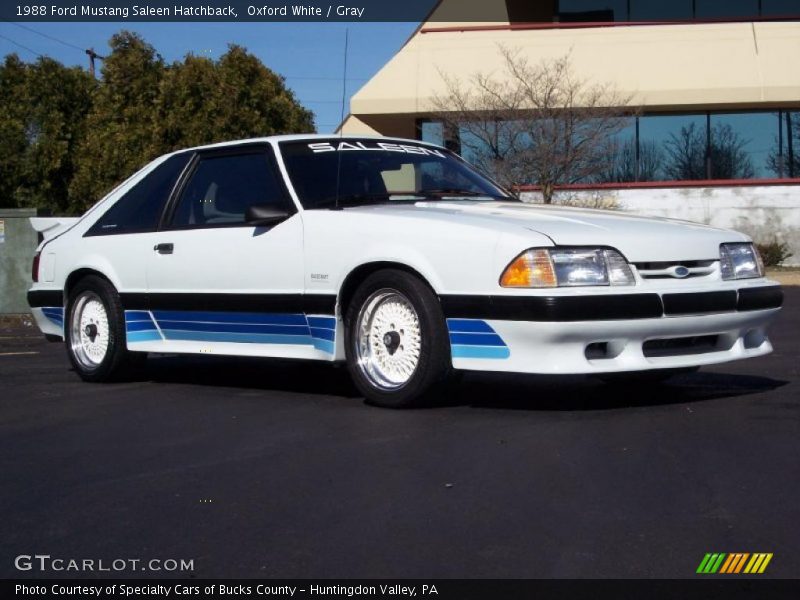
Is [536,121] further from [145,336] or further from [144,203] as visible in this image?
[145,336]

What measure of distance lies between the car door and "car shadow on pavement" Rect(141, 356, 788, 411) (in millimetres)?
440

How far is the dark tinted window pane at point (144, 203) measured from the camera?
7.68m

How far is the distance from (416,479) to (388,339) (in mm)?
1726

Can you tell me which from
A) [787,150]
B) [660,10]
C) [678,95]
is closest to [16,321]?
[678,95]

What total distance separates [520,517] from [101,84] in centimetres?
2133

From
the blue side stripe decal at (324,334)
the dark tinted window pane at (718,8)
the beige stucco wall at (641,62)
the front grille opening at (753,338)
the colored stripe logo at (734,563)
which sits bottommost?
the colored stripe logo at (734,563)

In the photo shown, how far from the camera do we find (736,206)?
2281cm

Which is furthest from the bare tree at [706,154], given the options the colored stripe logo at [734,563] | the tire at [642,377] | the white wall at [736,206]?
the colored stripe logo at [734,563]

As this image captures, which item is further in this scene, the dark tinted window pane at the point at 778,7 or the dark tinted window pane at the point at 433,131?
the dark tinted window pane at the point at 778,7

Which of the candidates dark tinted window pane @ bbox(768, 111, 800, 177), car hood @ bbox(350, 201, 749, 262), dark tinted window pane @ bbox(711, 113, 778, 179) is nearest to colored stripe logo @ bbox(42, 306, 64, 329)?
car hood @ bbox(350, 201, 749, 262)

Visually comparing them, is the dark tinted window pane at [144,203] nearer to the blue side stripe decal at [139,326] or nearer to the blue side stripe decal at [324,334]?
the blue side stripe decal at [139,326]

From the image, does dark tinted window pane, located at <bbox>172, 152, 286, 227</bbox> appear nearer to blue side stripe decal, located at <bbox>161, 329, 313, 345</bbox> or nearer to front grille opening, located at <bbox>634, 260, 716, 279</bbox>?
blue side stripe decal, located at <bbox>161, 329, 313, 345</bbox>

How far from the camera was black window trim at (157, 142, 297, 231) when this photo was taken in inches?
271

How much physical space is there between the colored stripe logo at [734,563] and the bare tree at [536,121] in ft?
57.5
